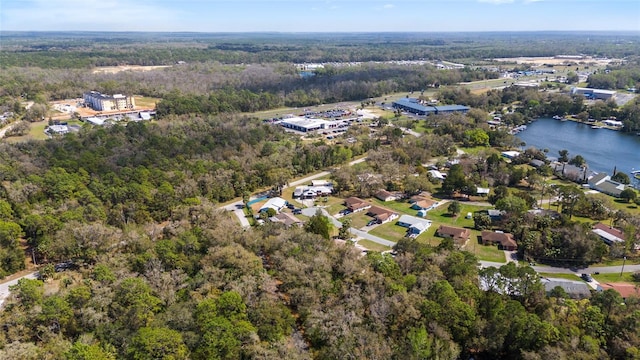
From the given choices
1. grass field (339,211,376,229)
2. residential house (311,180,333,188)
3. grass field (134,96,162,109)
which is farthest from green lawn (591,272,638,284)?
grass field (134,96,162,109)

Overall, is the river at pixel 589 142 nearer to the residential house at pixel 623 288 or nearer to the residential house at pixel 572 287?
the residential house at pixel 623 288

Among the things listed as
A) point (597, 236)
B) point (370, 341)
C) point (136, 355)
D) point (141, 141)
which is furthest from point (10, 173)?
point (597, 236)

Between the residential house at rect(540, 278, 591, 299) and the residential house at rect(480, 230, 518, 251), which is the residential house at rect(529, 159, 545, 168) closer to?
the residential house at rect(480, 230, 518, 251)

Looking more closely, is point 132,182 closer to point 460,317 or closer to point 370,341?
point 370,341

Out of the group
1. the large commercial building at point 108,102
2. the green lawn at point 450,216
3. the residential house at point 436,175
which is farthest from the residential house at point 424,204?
the large commercial building at point 108,102

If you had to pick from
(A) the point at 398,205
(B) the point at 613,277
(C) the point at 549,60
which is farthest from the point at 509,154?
(C) the point at 549,60
